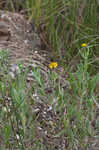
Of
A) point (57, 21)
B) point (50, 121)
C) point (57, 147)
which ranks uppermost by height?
point (57, 21)

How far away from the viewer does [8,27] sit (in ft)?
11.4

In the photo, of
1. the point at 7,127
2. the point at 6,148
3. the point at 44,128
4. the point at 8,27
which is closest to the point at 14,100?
the point at 7,127

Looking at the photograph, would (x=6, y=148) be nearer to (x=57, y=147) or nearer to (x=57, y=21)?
(x=57, y=147)

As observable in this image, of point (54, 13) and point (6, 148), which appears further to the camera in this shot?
point (54, 13)

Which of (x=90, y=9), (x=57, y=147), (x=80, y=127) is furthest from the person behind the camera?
(x=90, y=9)

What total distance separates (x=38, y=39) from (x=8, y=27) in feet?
1.28

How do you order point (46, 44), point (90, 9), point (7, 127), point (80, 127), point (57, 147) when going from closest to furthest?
point (7, 127) < point (80, 127) < point (57, 147) < point (90, 9) < point (46, 44)

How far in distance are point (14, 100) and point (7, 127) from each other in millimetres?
143

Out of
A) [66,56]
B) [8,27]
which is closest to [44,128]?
[66,56]

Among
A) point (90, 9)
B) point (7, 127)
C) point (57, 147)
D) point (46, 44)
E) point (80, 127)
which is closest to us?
point (7, 127)

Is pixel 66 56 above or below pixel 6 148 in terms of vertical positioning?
above

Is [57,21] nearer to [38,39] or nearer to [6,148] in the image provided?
[38,39]

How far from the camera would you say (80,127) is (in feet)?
5.90

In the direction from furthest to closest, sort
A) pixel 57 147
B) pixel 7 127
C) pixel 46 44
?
1. pixel 46 44
2. pixel 57 147
3. pixel 7 127
